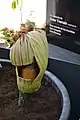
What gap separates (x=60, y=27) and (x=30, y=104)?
2.65 ft

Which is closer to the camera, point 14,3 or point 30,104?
point 30,104

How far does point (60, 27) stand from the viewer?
148 centimetres

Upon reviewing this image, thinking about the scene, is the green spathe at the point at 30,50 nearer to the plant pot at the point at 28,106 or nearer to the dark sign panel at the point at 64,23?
the plant pot at the point at 28,106

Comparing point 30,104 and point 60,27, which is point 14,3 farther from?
point 30,104

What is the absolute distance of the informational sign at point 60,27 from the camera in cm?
142

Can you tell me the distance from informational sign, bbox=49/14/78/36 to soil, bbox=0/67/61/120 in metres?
0.64

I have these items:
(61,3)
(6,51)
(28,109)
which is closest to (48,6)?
→ (61,3)

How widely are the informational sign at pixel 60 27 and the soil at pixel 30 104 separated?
2.09 ft

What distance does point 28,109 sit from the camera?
2.37 ft

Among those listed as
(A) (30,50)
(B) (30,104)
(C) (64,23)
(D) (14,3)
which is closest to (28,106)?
(B) (30,104)

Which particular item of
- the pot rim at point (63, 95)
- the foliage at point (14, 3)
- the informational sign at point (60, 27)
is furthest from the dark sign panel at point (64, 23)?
the pot rim at point (63, 95)

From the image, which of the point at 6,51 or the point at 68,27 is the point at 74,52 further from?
the point at 6,51

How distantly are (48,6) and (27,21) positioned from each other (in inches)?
11.4

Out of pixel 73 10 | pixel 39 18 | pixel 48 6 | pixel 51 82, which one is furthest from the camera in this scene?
pixel 39 18
